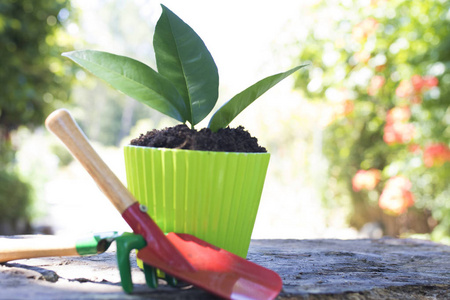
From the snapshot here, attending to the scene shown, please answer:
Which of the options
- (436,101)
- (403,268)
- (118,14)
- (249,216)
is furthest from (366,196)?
(118,14)

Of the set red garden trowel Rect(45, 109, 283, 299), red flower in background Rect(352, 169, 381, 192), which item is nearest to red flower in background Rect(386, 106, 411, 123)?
red flower in background Rect(352, 169, 381, 192)

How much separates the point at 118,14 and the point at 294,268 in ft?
71.1

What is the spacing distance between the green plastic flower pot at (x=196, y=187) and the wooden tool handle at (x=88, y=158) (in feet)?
0.22

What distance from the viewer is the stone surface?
1.97 feet

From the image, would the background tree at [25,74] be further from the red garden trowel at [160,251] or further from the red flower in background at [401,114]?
the red garden trowel at [160,251]

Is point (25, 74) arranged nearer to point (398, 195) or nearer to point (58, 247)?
point (398, 195)

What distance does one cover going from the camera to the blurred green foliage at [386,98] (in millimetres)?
2463

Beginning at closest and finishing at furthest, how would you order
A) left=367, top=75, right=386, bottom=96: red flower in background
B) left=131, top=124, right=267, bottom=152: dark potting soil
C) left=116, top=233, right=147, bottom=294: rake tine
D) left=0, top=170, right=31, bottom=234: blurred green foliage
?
left=116, top=233, right=147, bottom=294: rake tine < left=131, top=124, right=267, bottom=152: dark potting soil < left=367, top=75, right=386, bottom=96: red flower in background < left=0, top=170, right=31, bottom=234: blurred green foliage

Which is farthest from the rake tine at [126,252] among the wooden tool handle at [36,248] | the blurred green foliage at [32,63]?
the blurred green foliage at [32,63]

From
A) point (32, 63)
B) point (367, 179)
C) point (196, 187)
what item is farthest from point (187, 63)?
point (32, 63)

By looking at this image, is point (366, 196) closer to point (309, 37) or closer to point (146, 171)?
point (309, 37)

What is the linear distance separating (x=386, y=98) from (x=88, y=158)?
3.14 meters

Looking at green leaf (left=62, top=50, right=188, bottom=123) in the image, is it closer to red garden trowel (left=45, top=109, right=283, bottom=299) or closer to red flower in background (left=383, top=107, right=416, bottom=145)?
red garden trowel (left=45, top=109, right=283, bottom=299)

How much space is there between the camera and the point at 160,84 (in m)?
0.73
